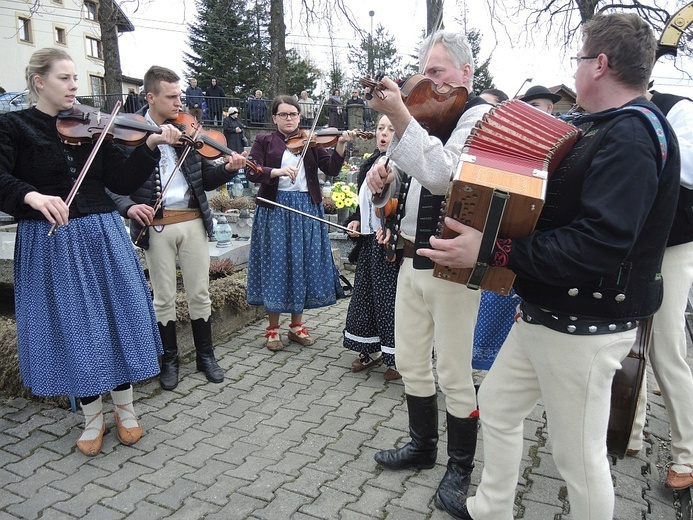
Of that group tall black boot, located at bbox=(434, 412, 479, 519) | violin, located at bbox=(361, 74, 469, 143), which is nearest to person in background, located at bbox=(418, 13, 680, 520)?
violin, located at bbox=(361, 74, 469, 143)

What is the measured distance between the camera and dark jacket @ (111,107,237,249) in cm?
357

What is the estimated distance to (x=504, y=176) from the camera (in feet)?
5.17

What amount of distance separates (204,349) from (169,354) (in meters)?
0.26

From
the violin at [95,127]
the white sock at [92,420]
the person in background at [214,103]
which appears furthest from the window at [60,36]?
the white sock at [92,420]

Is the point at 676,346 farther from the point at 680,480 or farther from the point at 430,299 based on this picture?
the point at 430,299

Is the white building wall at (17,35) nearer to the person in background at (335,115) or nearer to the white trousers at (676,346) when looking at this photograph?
the person in background at (335,115)

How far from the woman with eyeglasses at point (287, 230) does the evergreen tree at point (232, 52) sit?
23572mm

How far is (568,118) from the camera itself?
1.87 metres

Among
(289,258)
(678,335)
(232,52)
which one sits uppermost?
(232,52)

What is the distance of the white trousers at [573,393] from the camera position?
166cm

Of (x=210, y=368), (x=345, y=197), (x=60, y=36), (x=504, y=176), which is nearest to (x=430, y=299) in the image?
(x=504, y=176)

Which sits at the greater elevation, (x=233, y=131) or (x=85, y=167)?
(x=85, y=167)

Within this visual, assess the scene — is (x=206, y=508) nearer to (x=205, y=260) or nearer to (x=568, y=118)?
(x=205, y=260)

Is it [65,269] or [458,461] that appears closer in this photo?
[458,461]
